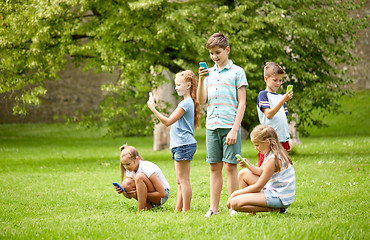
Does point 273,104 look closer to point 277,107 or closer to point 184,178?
point 277,107

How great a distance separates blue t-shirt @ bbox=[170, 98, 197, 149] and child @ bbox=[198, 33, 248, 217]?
0.66ft

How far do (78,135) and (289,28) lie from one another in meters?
16.6

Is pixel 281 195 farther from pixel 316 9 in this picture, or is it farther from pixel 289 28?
pixel 316 9

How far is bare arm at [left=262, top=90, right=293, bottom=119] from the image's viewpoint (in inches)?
206

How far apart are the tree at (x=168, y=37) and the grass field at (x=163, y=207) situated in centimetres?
210

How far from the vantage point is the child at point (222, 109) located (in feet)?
17.4

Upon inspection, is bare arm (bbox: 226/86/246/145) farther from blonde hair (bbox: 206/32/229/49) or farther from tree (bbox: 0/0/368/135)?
tree (bbox: 0/0/368/135)

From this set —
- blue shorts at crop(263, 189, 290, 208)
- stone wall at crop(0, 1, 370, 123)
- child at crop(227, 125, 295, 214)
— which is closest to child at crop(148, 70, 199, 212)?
child at crop(227, 125, 295, 214)

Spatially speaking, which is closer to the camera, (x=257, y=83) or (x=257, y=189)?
(x=257, y=189)

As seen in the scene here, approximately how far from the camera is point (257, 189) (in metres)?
4.93

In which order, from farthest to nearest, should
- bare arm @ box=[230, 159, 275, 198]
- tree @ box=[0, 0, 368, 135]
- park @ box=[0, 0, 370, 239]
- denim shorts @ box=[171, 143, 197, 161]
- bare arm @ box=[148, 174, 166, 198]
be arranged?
tree @ box=[0, 0, 368, 135], park @ box=[0, 0, 370, 239], bare arm @ box=[148, 174, 166, 198], denim shorts @ box=[171, 143, 197, 161], bare arm @ box=[230, 159, 275, 198]

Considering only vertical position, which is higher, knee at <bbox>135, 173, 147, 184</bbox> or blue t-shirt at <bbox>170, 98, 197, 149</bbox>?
blue t-shirt at <bbox>170, 98, 197, 149</bbox>

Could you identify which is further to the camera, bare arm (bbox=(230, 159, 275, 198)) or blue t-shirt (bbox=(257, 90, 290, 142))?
blue t-shirt (bbox=(257, 90, 290, 142))

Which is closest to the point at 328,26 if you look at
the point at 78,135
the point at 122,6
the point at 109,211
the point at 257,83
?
the point at 257,83
